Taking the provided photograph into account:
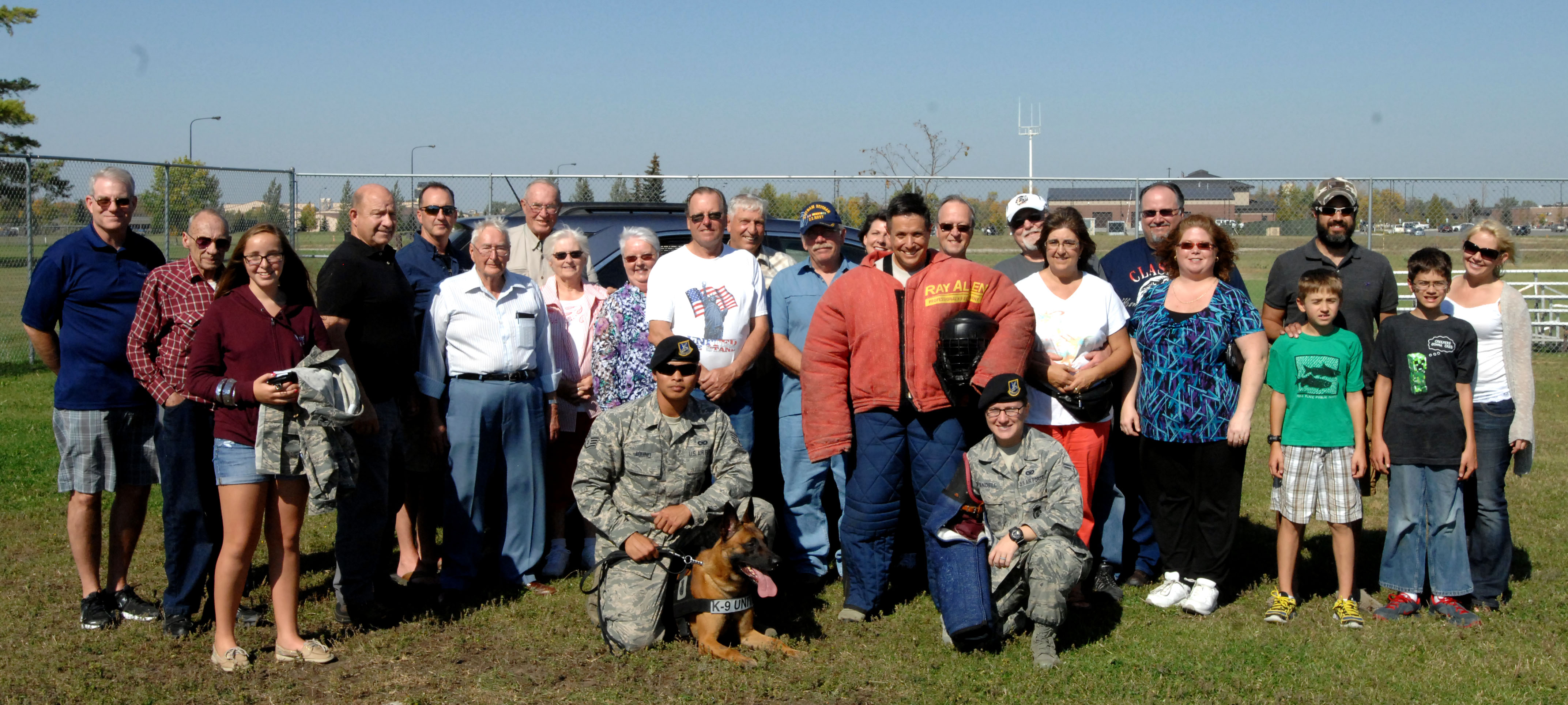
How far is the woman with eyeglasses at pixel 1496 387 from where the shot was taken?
4988 mm

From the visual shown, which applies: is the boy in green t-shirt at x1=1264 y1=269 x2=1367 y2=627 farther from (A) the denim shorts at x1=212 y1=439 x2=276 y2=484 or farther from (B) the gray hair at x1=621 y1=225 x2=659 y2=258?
(A) the denim shorts at x1=212 y1=439 x2=276 y2=484

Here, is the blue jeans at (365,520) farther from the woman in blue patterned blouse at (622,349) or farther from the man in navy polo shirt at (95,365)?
the woman in blue patterned blouse at (622,349)

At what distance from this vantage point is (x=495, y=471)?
17.7ft

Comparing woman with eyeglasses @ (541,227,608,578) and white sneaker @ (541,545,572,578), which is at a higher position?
woman with eyeglasses @ (541,227,608,578)

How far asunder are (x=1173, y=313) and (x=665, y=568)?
262 cm

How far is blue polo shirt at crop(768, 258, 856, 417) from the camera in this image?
5430mm

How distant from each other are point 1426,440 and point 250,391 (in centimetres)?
503

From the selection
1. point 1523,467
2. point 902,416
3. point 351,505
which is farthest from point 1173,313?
point 351,505

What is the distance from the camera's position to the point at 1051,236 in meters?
5.05

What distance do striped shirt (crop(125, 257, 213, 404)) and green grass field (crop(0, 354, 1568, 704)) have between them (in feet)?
3.81

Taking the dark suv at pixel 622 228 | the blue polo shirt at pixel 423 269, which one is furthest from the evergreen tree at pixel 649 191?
the blue polo shirt at pixel 423 269

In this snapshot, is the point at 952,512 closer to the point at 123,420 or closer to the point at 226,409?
the point at 226,409

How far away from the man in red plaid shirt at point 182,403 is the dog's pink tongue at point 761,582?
2.29 meters

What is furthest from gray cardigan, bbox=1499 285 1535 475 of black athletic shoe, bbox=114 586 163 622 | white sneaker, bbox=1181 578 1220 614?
black athletic shoe, bbox=114 586 163 622
